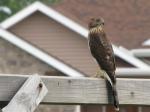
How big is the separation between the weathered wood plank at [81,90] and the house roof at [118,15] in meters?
14.7

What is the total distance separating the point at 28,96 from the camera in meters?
3.06

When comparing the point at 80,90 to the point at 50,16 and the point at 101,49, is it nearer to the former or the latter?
the point at 101,49

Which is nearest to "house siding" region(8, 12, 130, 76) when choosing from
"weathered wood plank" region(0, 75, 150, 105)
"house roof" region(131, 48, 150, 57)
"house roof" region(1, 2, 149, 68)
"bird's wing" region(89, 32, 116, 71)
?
"house roof" region(1, 2, 149, 68)

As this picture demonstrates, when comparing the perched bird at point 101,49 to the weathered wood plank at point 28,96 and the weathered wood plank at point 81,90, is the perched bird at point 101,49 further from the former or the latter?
the weathered wood plank at point 28,96

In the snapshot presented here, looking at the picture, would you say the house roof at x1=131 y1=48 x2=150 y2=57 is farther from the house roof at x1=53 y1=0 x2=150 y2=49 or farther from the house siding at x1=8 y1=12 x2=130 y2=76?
the house siding at x1=8 y1=12 x2=130 y2=76

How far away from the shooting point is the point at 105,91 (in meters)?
3.38

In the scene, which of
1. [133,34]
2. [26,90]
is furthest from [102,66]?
[133,34]

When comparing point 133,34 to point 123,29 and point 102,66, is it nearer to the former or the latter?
point 123,29

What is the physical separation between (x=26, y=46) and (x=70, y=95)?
15108 millimetres

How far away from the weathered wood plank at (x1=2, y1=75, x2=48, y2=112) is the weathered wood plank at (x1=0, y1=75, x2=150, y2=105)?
5cm

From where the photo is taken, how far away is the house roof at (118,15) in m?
18.5

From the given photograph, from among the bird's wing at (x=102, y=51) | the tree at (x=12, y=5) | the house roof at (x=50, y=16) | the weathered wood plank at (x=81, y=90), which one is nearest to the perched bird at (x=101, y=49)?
the bird's wing at (x=102, y=51)

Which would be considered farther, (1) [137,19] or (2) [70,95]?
(1) [137,19]

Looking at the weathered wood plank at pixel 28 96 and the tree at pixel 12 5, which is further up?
the tree at pixel 12 5
